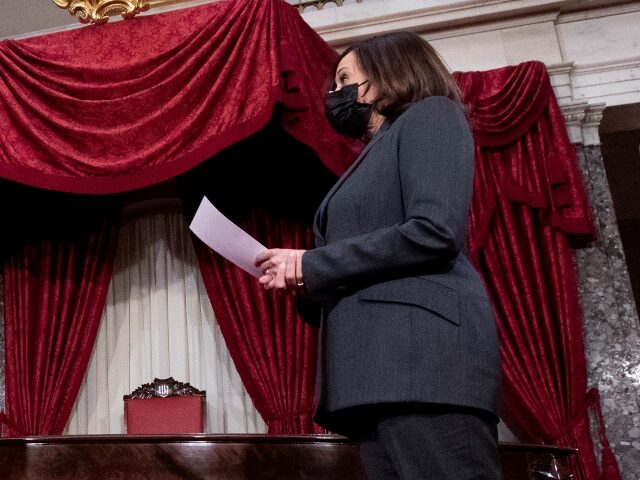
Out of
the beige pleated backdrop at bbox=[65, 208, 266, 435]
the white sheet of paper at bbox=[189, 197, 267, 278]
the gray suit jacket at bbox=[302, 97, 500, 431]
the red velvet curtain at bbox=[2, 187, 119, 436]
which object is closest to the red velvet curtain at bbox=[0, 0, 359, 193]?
the red velvet curtain at bbox=[2, 187, 119, 436]

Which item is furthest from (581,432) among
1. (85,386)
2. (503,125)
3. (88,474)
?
(85,386)

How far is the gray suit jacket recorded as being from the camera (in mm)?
1203

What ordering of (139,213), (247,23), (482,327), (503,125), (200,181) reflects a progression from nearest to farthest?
(482,327) < (247,23) < (503,125) < (200,181) < (139,213)

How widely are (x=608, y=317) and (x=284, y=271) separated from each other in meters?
3.08

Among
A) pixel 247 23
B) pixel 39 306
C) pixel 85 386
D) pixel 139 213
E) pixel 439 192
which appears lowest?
pixel 439 192

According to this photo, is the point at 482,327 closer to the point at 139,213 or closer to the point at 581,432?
the point at 581,432

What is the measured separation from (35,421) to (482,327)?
3.50 metres

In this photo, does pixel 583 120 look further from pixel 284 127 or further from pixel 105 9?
pixel 105 9

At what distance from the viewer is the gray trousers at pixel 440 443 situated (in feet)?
3.74

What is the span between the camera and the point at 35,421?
416 centimetres

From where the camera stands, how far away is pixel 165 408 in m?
4.03

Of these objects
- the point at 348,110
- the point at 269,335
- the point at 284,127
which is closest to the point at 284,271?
the point at 348,110

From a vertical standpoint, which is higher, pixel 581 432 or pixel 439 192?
pixel 439 192

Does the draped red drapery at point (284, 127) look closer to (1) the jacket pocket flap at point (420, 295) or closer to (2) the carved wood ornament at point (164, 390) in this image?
(2) the carved wood ornament at point (164, 390)
